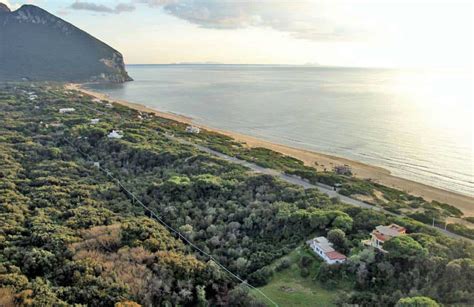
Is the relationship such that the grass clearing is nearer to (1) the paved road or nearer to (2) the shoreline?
(1) the paved road

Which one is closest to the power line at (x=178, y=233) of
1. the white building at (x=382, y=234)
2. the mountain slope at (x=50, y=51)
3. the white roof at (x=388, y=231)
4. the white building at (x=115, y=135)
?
the white building at (x=382, y=234)

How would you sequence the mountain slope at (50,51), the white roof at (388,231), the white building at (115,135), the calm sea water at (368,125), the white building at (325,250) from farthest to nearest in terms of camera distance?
the mountain slope at (50,51) → the calm sea water at (368,125) → the white building at (115,135) → the white roof at (388,231) → the white building at (325,250)

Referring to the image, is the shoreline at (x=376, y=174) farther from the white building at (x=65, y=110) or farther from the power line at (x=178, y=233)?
the white building at (x=65, y=110)

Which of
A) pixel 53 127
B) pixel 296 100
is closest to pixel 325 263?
pixel 53 127

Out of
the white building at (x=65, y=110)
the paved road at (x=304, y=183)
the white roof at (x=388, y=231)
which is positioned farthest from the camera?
the white building at (x=65, y=110)

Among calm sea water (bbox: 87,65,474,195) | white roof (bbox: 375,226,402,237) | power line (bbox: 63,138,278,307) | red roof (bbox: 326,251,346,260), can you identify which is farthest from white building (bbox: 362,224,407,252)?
calm sea water (bbox: 87,65,474,195)
